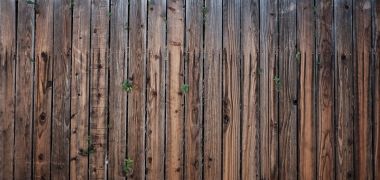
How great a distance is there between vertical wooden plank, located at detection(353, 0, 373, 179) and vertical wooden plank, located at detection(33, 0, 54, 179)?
6.90ft

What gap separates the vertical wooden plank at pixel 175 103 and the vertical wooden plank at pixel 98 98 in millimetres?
428

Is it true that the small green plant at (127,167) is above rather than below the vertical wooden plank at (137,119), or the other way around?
below

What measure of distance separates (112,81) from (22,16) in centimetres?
76

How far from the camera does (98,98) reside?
101 inches

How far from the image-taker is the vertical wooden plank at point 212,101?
258 centimetres

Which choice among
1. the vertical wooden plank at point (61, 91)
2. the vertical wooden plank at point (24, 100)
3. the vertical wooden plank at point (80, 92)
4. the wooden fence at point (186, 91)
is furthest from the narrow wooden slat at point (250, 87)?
the vertical wooden plank at point (24, 100)

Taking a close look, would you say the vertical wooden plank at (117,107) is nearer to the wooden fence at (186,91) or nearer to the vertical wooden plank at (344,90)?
the wooden fence at (186,91)

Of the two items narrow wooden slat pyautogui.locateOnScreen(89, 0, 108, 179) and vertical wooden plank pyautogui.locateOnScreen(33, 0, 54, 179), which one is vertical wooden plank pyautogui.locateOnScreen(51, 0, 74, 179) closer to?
vertical wooden plank pyautogui.locateOnScreen(33, 0, 54, 179)

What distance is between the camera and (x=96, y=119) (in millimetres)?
2562

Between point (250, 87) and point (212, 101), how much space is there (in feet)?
0.92

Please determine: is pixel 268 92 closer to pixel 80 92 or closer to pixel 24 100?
pixel 80 92

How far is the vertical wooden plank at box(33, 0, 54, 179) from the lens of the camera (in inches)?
100

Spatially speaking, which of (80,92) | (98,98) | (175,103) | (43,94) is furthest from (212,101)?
(43,94)

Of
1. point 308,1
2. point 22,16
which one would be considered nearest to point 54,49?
point 22,16
